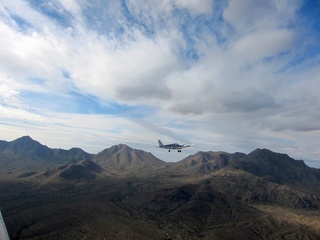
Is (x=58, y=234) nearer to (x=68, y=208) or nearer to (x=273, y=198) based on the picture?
(x=68, y=208)

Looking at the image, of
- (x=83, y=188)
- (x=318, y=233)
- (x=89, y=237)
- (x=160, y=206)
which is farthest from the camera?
(x=83, y=188)

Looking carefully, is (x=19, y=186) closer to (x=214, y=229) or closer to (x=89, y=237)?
(x=89, y=237)

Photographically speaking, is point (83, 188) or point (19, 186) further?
point (83, 188)

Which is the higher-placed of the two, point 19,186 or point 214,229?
point 19,186

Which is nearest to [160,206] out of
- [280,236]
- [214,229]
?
[214,229]

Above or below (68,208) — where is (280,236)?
below

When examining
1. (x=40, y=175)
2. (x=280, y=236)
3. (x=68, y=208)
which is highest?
(x=40, y=175)

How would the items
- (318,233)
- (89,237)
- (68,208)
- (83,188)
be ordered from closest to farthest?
1. (89,237)
2. (68,208)
3. (318,233)
4. (83,188)

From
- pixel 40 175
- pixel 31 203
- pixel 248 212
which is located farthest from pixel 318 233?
pixel 40 175

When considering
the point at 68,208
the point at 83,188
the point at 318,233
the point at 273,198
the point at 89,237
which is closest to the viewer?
the point at 89,237
